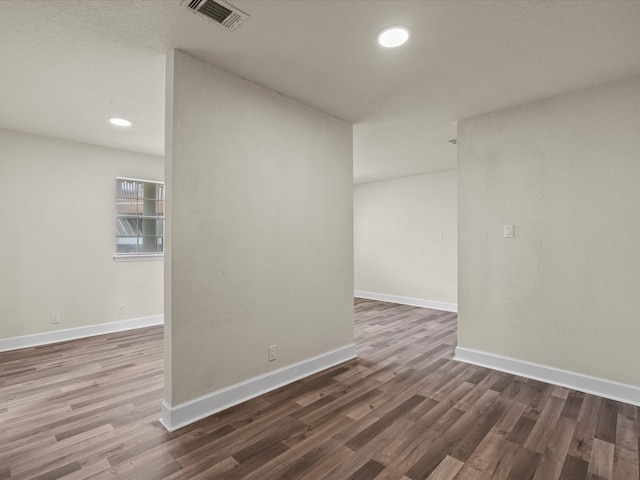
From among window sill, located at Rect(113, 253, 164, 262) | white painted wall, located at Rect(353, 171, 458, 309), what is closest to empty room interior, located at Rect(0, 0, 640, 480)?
window sill, located at Rect(113, 253, 164, 262)

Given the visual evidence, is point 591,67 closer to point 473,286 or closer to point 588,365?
point 473,286

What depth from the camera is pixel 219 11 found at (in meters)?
1.84

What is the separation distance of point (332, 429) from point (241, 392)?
805mm

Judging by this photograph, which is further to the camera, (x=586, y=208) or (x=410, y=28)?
(x=586, y=208)

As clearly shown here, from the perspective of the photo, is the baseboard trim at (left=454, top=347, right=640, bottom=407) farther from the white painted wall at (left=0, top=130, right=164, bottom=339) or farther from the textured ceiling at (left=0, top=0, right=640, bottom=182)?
the white painted wall at (left=0, top=130, right=164, bottom=339)

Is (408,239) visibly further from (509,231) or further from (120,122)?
(120,122)

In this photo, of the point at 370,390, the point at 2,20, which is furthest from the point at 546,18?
the point at 2,20

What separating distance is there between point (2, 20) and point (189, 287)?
1937mm

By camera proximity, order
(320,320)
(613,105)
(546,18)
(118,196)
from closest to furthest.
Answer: (546,18)
(613,105)
(320,320)
(118,196)

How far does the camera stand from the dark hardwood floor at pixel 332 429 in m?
1.80

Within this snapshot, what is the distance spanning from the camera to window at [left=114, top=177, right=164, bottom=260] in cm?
466

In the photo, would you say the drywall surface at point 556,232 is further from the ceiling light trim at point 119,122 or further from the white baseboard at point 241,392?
the ceiling light trim at point 119,122

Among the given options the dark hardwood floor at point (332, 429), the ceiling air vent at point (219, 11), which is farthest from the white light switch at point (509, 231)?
the ceiling air vent at point (219, 11)

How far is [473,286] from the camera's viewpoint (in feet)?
11.2
